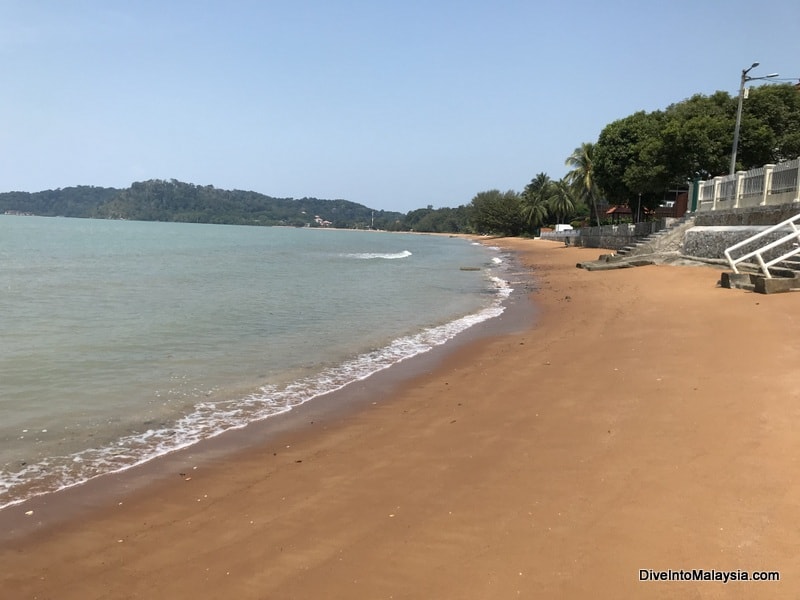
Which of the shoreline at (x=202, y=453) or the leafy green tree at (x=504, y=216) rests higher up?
the leafy green tree at (x=504, y=216)

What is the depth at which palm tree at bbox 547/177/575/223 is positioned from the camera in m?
88.4

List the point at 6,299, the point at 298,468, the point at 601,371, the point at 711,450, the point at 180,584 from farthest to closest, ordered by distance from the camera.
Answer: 1. the point at 6,299
2. the point at 601,371
3. the point at 298,468
4. the point at 711,450
5. the point at 180,584

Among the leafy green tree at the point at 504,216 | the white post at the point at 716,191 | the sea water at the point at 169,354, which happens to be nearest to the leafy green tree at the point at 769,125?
the white post at the point at 716,191

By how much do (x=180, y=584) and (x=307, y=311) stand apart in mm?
13241

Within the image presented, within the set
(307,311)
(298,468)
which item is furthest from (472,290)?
(298,468)

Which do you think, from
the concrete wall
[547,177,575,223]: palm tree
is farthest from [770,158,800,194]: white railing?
[547,177,575,223]: palm tree

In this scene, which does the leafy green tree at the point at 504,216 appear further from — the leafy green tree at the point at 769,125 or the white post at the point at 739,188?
the white post at the point at 739,188

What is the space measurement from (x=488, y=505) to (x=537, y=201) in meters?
98.3

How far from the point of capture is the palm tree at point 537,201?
9550 centimetres

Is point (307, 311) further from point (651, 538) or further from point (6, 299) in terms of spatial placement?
point (651, 538)

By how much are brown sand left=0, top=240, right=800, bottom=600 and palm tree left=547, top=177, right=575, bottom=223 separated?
8498cm

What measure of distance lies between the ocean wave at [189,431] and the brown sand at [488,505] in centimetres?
62

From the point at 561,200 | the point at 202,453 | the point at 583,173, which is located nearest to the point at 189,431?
the point at 202,453

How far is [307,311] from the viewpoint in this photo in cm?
1667
